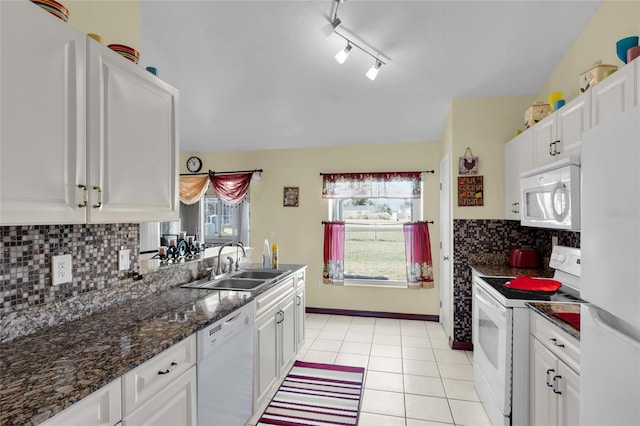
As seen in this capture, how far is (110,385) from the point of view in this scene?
1.01 m

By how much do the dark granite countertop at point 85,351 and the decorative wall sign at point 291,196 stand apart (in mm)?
2833

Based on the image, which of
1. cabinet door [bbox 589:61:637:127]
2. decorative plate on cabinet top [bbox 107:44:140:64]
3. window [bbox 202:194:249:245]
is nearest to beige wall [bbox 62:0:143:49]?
decorative plate on cabinet top [bbox 107:44:140:64]

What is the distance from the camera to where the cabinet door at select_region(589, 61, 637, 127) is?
→ 1.59 meters

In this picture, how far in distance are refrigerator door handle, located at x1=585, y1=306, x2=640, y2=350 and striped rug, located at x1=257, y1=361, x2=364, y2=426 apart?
173cm

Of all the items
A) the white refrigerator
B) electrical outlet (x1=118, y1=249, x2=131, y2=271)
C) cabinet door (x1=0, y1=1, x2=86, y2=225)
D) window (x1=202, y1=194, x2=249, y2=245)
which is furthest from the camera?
window (x1=202, y1=194, x2=249, y2=245)

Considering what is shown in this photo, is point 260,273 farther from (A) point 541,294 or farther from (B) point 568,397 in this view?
(B) point 568,397

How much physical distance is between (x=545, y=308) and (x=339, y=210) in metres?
3.02

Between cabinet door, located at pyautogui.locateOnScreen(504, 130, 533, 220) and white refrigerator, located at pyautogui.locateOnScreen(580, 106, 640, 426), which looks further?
cabinet door, located at pyautogui.locateOnScreen(504, 130, 533, 220)

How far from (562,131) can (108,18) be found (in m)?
2.89

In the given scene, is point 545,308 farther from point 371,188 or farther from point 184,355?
point 371,188

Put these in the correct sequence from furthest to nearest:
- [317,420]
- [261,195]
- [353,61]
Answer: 1. [261,195]
2. [353,61]
3. [317,420]

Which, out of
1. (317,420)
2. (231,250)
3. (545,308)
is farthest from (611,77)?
(231,250)

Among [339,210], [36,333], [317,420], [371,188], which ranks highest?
[371,188]

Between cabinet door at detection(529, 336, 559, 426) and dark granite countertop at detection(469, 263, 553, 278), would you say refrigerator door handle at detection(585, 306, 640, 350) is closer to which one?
cabinet door at detection(529, 336, 559, 426)
